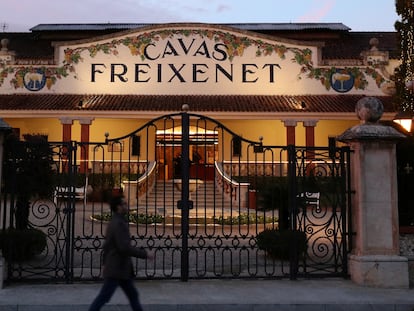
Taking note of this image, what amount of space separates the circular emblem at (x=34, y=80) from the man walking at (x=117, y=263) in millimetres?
21144

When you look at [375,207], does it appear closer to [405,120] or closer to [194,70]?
[405,120]

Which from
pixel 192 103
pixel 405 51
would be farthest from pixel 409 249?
pixel 192 103

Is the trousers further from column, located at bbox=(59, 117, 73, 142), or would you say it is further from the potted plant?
column, located at bbox=(59, 117, 73, 142)

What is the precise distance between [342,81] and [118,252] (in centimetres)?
2173

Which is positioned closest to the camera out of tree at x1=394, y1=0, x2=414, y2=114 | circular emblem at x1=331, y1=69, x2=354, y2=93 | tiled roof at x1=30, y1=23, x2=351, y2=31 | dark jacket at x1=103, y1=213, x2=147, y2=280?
dark jacket at x1=103, y1=213, x2=147, y2=280

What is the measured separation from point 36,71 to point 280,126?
1339 cm

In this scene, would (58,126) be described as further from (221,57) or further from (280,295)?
(280,295)

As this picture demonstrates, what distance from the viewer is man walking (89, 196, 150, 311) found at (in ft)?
17.0

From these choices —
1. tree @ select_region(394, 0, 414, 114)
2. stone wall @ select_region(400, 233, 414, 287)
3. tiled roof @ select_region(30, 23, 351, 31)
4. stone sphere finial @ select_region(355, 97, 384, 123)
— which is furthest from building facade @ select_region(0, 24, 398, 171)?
stone sphere finial @ select_region(355, 97, 384, 123)

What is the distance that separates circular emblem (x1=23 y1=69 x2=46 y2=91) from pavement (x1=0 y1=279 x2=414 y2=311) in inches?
743

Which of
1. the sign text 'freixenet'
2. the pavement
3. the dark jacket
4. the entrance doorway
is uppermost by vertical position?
the sign text 'freixenet'

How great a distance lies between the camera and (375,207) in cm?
776

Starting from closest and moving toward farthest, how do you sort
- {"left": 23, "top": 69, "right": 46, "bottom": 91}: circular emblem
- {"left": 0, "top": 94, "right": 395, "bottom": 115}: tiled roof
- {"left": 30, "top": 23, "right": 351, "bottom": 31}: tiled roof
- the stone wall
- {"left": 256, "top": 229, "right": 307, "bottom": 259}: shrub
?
the stone wall
{"left": 256, "top": 229, "right": 307, "bottom": 259}: shrub
{"left": 0, "top": 94, "right": 395, "bottom": 115}: tiled roof
{"left": 23, "top": 69, "right": 46, "bottom": 91}: circular emblem
{"left": 30, "top": 23, "right": 351, "bottom": 31}: tiled roof

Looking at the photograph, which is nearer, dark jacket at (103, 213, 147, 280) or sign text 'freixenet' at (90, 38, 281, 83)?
dark jacket at (103, 213, 147, 280)
